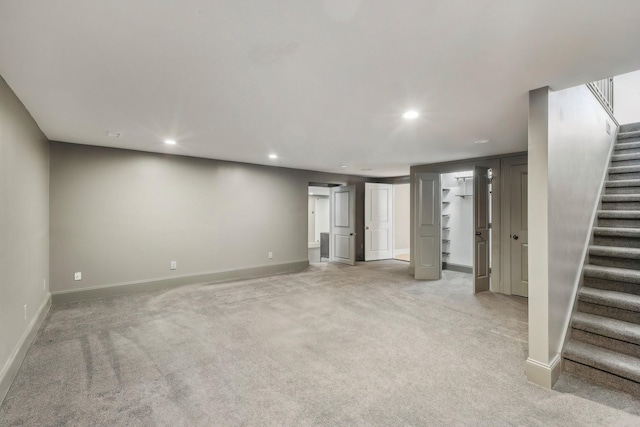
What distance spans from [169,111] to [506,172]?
16.1ft

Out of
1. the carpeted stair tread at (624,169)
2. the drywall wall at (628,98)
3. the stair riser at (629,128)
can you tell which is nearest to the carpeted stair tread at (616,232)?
the carpeted stair tread at (624,169)

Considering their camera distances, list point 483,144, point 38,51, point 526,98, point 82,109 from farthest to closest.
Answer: point 483,144 → point 82,109 → point 526,98 → point 38,51

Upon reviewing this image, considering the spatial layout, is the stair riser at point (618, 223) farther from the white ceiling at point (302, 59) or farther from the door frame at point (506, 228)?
the door frame at point (506, 228)

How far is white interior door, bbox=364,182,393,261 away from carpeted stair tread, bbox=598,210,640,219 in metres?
4.79

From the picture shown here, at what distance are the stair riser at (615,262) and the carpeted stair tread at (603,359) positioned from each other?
0.92 meters

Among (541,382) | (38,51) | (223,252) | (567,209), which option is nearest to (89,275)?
(223,252)

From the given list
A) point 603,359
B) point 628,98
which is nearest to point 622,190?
point 603,359

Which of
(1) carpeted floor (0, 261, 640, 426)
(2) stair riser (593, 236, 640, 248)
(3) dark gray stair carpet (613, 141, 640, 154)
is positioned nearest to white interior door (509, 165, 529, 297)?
(1) carpeted floor (0, 261, 640, 426)

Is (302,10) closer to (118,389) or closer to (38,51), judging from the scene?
(38,51)

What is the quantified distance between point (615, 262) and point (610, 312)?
1.93 ft

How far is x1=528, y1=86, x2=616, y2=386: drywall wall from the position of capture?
2.28 metres

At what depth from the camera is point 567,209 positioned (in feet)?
8.55

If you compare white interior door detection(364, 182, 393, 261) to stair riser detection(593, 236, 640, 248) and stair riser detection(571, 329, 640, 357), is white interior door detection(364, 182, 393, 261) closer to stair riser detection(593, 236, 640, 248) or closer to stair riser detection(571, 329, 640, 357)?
stair riser detection(593, 236, 640, 248)

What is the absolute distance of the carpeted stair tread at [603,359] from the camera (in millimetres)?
2182
